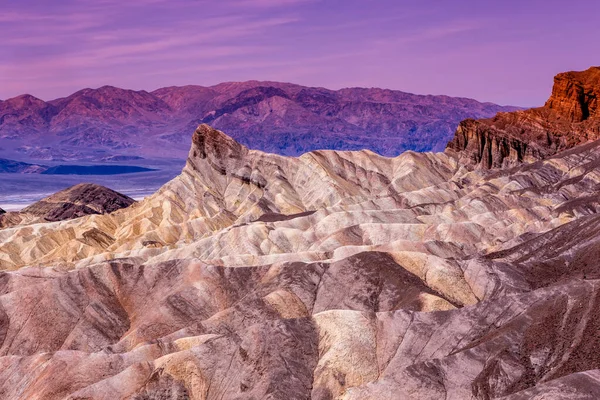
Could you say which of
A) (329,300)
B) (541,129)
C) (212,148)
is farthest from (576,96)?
(329,300)

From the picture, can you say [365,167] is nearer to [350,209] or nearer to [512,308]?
[350,209]

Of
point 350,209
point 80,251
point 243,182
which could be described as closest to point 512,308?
point 350,209

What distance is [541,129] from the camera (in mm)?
163125

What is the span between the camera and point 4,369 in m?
65.7

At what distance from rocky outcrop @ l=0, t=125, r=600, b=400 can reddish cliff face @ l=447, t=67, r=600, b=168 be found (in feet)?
57.0

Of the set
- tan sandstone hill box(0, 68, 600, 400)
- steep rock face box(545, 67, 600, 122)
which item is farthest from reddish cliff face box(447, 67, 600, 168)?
tan sandstone hill box(0, 68, 600, 400)

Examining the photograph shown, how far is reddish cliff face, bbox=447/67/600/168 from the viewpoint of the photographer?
6255 inches

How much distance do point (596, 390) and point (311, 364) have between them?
75.4ft

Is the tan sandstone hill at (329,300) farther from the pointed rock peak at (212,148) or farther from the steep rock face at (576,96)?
the steep rock face at (576,96)

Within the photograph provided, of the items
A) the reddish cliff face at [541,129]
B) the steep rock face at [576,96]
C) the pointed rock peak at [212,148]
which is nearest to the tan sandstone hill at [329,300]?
the reddish cliff face at [541,129]

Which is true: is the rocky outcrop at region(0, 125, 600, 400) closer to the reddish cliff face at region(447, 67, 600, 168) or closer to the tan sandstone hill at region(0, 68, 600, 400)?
the tan sandstone hill at region(0, 68, 600, 400)

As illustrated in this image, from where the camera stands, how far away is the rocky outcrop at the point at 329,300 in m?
57.5

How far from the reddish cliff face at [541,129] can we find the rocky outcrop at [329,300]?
1737 centimetres

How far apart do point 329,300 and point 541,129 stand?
329 feet
